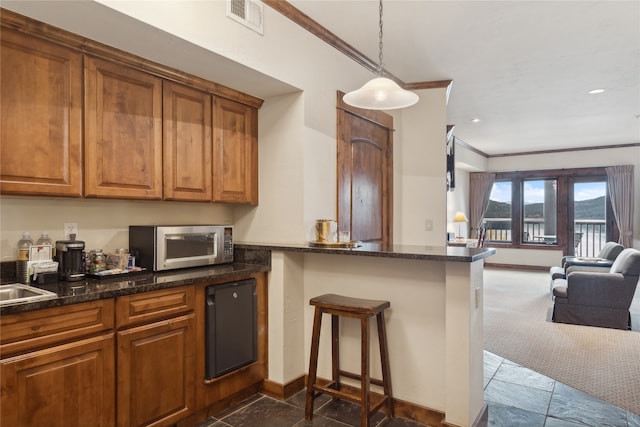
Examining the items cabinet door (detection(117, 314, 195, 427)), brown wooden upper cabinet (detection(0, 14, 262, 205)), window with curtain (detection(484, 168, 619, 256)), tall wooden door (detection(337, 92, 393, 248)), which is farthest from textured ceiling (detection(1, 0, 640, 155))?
window with curtain (detection(484, 168, 619, 256))

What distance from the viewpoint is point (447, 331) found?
2.22 meters

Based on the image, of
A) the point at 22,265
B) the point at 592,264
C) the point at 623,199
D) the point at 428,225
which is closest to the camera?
the point at 22,265

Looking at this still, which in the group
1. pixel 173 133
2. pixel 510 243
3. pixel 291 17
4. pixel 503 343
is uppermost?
pixel 291 17

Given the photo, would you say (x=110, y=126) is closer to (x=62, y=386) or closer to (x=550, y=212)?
(x=62, y=386)

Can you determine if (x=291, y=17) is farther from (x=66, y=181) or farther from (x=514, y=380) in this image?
(x=514, y=380)

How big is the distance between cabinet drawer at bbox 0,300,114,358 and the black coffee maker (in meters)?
0.41

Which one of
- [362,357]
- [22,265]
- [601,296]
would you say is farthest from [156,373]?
[601,296]

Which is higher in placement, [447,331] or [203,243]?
[203,243]

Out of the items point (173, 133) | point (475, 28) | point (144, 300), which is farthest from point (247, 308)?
point (475, 28)

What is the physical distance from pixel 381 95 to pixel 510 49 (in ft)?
6.20

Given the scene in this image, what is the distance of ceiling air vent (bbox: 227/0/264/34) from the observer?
238 cm

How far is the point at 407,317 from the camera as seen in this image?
2475 millimetres

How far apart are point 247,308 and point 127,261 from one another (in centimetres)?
83

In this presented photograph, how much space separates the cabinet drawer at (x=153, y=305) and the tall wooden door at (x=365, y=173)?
1.46 metres
